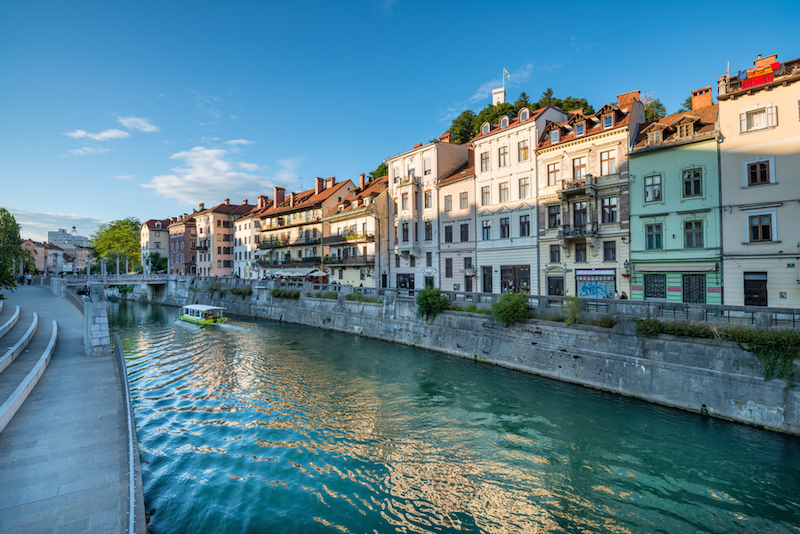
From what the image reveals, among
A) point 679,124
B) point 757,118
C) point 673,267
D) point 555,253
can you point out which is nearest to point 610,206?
point 555,253

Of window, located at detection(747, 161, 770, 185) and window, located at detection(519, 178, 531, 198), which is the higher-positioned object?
window, located at detection(519, 178, 531, 198)

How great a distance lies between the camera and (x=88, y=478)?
304 inches

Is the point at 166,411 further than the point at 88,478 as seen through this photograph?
Yes

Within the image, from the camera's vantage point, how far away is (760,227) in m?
20.3

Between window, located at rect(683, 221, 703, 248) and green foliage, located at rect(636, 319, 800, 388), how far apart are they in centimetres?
1022

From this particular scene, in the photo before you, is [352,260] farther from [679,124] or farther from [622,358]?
[622,358]

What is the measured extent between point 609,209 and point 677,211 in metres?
3.93

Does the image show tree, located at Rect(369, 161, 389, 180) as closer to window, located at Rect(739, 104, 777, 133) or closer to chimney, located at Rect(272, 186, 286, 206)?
chimney, located at Rect(272, 186, 286, 206)

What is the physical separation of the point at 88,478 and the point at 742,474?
16160mm

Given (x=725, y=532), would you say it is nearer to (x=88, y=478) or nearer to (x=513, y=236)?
(x=88, y=478)

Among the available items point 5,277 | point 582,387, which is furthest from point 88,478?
point 582,387

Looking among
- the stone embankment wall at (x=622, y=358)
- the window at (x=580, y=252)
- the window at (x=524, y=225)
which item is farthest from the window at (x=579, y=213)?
the stone embankment wall at (x=622, y=358)

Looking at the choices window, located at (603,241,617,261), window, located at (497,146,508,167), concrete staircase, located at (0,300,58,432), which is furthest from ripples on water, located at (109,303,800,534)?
window, located at (497,146,508,167)

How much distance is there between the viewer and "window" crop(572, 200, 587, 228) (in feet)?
88.4
